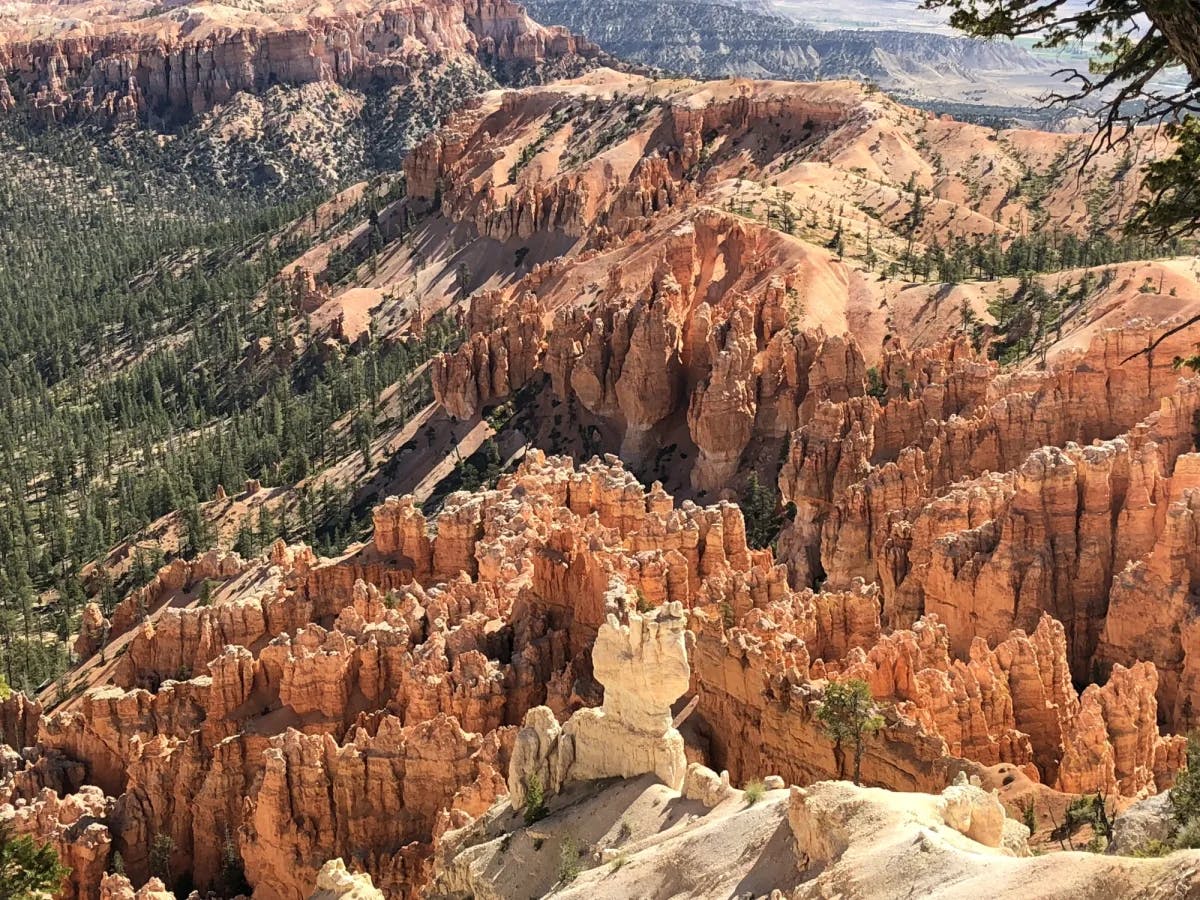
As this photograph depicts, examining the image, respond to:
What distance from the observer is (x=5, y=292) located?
19100 cm

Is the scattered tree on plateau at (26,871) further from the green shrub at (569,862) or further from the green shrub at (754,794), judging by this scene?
the green shrub at (754,794)

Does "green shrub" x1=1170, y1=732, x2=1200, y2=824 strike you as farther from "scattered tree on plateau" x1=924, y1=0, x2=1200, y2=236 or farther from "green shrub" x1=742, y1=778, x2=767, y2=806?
"scattered tree on plateau" x1=924, y1=0, x2=1200, y2=236

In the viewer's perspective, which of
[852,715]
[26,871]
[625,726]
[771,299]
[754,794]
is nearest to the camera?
[754,794]

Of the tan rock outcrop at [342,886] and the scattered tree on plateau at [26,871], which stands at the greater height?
the scattered tree on plateau at [26,871]

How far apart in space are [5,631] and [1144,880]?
84805 millimetres

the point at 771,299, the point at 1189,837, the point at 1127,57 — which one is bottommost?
the point at 771,299

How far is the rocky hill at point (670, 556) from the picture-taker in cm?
3133

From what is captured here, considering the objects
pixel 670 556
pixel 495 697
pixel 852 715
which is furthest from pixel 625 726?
pixel 670 556

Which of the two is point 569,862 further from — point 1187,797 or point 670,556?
point 670,556

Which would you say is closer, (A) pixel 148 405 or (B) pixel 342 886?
(B) pixel 342 886

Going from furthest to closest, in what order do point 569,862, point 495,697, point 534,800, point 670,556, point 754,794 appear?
point 670,556 → point 495,697 → point 534,800 → point 569,862 → point 754,794

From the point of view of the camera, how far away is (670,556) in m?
52.1

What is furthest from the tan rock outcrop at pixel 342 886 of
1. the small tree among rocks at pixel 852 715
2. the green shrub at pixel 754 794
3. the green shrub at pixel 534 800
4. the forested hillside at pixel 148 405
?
the forested hillside at pixel 148 405

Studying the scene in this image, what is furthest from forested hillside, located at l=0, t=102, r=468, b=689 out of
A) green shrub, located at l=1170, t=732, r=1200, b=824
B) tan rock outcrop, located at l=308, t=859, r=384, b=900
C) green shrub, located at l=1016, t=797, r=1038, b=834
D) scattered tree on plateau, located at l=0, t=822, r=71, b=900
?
green shrub, located at l=1170, t=732, r=1200, b=824
